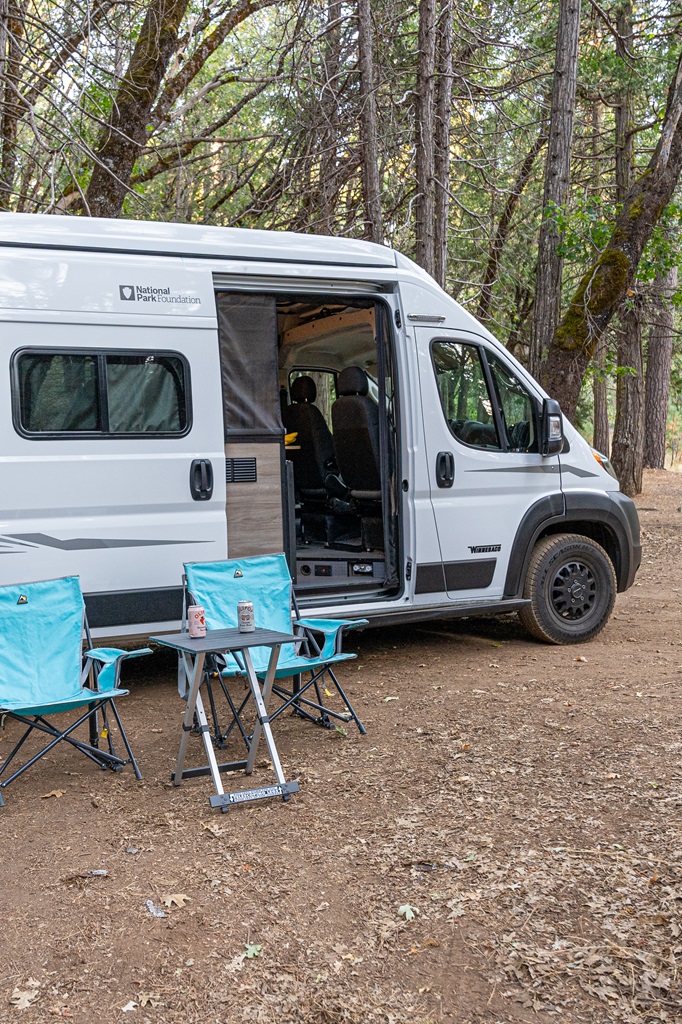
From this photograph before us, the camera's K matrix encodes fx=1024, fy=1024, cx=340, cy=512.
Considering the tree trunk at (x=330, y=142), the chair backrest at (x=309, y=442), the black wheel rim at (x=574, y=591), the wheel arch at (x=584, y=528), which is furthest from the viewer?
the tree trunk at (x=330, y=142)

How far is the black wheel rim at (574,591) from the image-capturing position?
7.25 m

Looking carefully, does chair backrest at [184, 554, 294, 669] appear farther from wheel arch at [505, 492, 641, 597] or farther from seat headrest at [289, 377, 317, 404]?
seat headrest at [289, 377, 317, 404]

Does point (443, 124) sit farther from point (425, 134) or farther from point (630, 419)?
point (630, 419)

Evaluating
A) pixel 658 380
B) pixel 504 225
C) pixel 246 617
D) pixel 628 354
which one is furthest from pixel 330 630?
pixel 658 380

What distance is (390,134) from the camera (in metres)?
11.1

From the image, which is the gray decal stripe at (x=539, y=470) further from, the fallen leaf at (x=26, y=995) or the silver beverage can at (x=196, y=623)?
the fallen leaf at (x=26, y=995)

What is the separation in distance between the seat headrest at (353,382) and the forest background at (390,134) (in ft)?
7.55

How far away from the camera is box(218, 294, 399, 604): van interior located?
6.23 meters

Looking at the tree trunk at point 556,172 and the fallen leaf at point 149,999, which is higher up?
the tree trunk at point 556,172

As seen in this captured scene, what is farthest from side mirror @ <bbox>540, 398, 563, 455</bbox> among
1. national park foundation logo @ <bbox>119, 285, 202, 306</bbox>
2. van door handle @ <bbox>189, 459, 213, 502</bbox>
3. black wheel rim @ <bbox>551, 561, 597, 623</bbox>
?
national park foundation logo @ <bbox>119, 285, 202, 306</bbox>

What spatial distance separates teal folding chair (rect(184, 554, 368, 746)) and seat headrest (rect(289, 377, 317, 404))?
2667 millimetres

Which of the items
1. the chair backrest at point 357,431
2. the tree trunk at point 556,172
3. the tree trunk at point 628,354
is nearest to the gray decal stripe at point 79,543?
the chair backrest at point 357,431

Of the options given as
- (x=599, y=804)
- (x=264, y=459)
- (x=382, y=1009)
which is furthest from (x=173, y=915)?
(x=264, y=459)

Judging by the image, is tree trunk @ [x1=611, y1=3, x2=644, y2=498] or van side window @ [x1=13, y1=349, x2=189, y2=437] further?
tree trunk @ [x1=611, y1=3, x2=644, y2=498]
